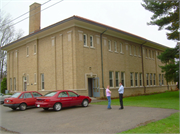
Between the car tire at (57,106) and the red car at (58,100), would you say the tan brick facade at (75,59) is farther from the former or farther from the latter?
the car tire at (57,106)

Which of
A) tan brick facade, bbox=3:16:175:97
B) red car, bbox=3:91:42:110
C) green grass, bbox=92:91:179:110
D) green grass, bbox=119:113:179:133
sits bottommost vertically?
green grass, bbox=92:91:179:110

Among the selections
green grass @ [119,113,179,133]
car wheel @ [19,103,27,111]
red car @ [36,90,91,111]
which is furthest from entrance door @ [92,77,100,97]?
green grass @ [119,113,179,133]

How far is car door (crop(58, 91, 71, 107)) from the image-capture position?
13.3 m

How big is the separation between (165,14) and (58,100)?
15.5 m

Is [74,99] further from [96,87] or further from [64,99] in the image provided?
[96,87]

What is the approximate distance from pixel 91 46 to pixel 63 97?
9704 millimetres

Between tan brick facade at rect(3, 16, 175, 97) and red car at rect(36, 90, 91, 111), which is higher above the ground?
tan brick facade at rect(3, 16, 175, 97)

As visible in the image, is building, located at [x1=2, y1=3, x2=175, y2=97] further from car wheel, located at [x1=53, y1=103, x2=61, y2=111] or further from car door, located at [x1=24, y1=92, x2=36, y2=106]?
car wheel, located at [x1=53, y1=103, x2=61, y2=111]

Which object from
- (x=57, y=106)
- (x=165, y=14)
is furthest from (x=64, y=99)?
(x=165, y=14)

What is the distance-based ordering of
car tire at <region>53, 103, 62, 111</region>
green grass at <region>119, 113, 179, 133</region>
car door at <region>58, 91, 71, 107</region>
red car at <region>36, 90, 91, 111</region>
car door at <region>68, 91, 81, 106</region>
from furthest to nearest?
1. car door at <region>68, 91, 81, 106</region>
2. car door at <region>58, 91, 71, 107</region>
3. car tire at <region>53, 103, 62, 111</region>
4. red car at <region>36, 90, 91, 111</region>
5. green grass at <region>119, 113, 179, 133</region>

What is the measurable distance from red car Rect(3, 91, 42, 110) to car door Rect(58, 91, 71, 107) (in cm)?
316

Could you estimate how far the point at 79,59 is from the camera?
1998 centimetres

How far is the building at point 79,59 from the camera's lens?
66.1 feet

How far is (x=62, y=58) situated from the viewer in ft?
69.1
